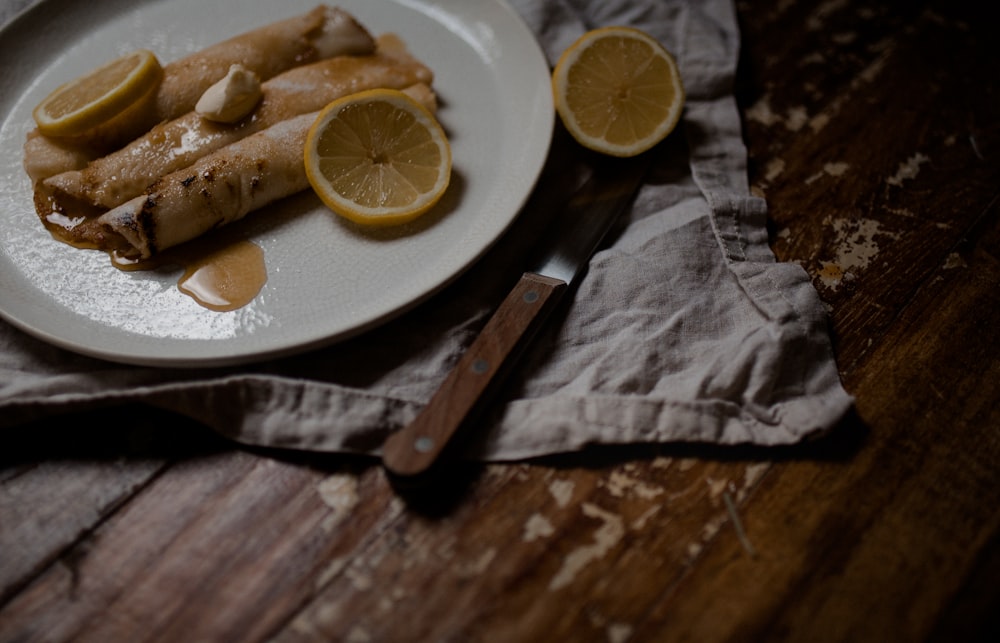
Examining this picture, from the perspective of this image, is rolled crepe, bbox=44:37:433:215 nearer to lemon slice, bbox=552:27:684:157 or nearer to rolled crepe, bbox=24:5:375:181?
rolled crepe, bbox=24:5:375:181

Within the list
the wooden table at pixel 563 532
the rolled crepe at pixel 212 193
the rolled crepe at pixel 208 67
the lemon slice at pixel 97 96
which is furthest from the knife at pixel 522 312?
the lemon slice at pixel 97 96

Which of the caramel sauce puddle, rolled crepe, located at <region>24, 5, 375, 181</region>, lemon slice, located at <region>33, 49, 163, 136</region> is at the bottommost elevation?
the caramel sauce puddle

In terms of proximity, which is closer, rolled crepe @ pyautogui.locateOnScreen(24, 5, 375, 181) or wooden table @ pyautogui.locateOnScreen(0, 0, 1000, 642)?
wooden table @ pyautogui.locateOnScreen(0, 0, 1000, 642)

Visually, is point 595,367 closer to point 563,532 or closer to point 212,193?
point 563,532

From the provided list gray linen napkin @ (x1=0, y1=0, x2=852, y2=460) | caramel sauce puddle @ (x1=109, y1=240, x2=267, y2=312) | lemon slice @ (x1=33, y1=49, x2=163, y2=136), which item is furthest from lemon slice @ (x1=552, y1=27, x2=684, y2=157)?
lemon slice @ (x1=33, y1=49, x2=163, y2=136)

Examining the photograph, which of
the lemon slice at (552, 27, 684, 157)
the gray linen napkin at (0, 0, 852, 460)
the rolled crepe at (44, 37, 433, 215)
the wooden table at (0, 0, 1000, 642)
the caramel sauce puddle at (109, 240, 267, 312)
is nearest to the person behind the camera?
the wooden table at (0, 0, 1000, 642)

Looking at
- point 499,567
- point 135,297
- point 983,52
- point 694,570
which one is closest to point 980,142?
point 983,52

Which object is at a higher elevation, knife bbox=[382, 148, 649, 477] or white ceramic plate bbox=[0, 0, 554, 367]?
white ceramic plate bbox=[0, 0, 554, 367]

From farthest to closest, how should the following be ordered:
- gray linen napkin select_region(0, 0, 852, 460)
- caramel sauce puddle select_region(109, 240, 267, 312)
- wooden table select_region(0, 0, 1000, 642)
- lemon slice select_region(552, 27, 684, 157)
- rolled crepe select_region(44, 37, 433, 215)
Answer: lemon slice select_region(552, 27, 684, 157), rolled crepe select_region(44, 37, 433, 215), caramel sauce puddle select_region(109, 240, 267, 312), gray linen napkin select_region(0, 0, 852, 460), wooden table select_region(0, 0, 1000, 642)
